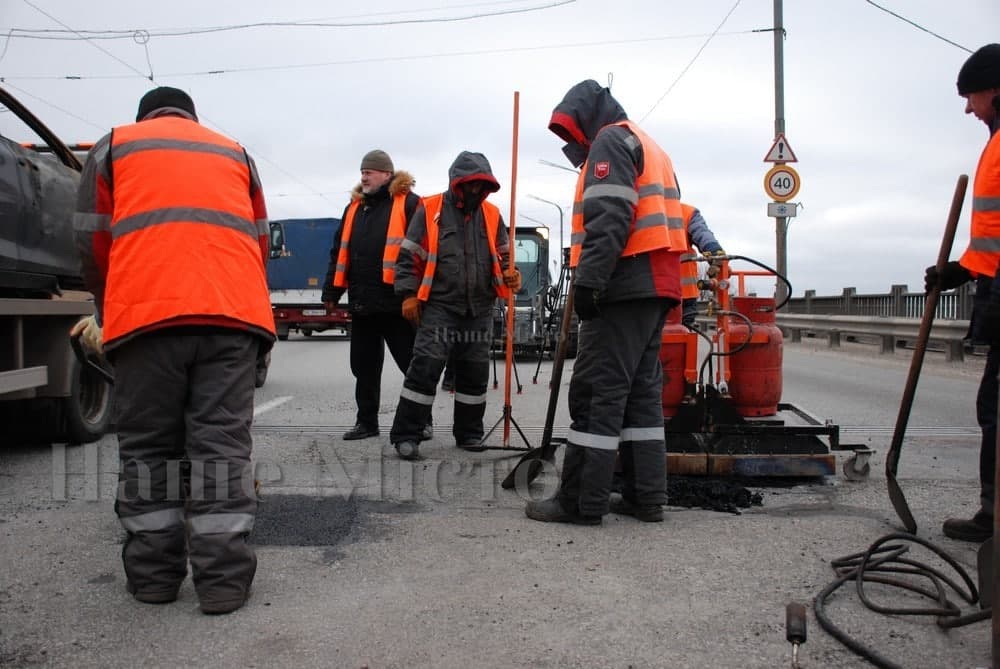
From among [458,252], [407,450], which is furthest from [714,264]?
[407,450]

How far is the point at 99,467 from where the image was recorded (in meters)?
5.29

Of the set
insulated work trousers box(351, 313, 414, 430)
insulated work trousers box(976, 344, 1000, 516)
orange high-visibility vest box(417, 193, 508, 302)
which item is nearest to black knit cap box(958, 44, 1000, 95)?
insulated work trousers box(976, 344, 1000, 516)

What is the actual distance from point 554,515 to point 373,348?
9.59 feet

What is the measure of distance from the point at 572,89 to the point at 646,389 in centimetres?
149

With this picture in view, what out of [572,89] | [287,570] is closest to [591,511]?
[287,570]

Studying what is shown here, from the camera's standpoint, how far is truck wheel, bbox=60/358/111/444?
226 inches

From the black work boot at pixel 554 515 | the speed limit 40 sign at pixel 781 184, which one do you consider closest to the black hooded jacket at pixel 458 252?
the black work boot at pixel 554 515

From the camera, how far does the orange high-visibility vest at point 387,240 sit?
6309 millimetres

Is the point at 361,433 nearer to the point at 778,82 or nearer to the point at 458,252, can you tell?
the point at 458,252

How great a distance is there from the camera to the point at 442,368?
231 inches

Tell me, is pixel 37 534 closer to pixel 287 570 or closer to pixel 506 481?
pixel 287 570

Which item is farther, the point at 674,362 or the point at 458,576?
the point at 674,362

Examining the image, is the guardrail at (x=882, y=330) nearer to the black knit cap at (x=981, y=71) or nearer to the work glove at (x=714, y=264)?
the work glove at (x=714, y=264)

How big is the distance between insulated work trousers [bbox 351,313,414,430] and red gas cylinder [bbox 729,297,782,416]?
2536 millimetres
